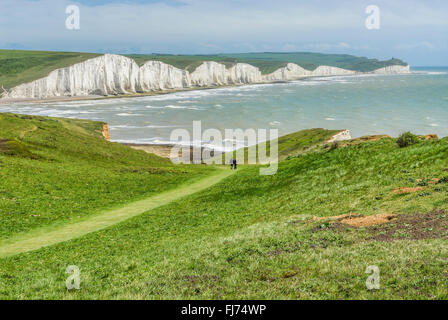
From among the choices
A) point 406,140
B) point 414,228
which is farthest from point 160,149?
point 414,228

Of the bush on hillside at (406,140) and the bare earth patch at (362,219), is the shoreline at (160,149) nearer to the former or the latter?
the bush on hillside at (406,140)

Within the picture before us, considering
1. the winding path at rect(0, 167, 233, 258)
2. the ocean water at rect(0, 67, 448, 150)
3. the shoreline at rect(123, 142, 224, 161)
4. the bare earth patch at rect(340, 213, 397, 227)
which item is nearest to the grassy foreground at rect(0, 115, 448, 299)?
the bare earth patch at rect(340, 213, 397, 227)

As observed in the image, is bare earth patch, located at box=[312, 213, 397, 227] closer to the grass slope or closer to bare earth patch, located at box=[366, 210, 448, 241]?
bare earth patch, located at box=[366, 210, 448, 241]

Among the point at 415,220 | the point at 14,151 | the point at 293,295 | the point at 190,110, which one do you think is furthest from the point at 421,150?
the point at 190,110

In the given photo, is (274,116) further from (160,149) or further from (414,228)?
(414,228)

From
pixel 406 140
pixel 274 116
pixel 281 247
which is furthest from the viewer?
pixel 274 116

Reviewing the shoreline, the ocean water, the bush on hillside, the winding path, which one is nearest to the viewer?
the winding path
